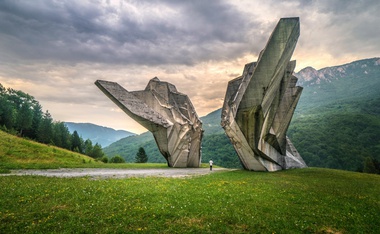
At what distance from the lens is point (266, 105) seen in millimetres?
22125

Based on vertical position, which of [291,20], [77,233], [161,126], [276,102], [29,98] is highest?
[29,98]

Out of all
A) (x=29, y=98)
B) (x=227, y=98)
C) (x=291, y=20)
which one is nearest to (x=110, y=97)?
(x=227, y=98)

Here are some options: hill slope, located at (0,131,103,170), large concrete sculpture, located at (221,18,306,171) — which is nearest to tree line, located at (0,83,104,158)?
hill slope, located at (0,131,103,170)

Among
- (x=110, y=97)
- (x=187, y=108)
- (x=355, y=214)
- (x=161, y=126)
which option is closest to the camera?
(x=355, y=214)

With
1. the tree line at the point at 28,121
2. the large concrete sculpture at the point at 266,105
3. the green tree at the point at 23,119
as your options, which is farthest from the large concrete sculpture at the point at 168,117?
the green tree at the point at 23,119

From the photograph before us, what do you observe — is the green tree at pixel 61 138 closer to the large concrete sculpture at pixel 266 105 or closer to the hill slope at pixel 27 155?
the hill slope at pixel 27 155

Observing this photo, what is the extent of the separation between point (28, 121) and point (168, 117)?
165 ft

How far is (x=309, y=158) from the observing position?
7138 centimetres

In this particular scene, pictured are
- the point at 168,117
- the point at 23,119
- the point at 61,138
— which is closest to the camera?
the point at 168,117

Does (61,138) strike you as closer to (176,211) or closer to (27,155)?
(27,155)

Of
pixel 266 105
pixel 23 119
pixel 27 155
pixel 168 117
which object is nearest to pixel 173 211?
pixel 266 105

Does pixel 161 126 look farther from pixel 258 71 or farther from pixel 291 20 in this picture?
pixel 291 20

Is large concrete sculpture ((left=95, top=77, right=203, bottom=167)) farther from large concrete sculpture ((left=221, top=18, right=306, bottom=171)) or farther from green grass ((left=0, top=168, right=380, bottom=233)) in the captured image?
green grass ((left=0, top=168, right=380, bottom=233))

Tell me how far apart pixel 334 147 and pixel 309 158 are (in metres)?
14.7
